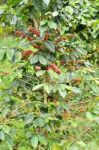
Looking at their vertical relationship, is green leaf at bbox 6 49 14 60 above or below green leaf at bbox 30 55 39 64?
above

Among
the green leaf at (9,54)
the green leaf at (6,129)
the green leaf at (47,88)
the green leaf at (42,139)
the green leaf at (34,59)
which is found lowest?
the green leaf at (42,139)

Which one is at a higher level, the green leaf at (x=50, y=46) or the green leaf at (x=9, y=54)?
the green leaf at (x=9, y=54)

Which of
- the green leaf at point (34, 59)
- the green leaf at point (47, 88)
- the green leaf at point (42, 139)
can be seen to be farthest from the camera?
the green leaf at point (42, 139)

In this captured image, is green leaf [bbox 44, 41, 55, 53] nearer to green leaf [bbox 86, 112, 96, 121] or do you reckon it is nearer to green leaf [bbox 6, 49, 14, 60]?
green leaf [bbox 6, 49, 14, 60]

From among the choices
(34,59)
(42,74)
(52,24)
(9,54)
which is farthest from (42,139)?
(52,24)

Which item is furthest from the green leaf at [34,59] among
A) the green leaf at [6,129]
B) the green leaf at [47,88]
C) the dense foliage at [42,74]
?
the green leaf at [6,129]

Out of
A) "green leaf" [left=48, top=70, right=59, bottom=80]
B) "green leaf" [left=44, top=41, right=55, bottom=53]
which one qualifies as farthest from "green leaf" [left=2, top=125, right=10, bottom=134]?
"green leaf" [left=44, top=41, right=55, bottom=53]

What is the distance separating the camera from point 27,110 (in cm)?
271

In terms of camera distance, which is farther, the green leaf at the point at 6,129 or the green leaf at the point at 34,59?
the green leaf at the point at 34,59

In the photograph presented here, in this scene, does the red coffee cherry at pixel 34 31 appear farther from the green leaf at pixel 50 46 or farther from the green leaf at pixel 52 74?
the green leaf at pixel 52 74

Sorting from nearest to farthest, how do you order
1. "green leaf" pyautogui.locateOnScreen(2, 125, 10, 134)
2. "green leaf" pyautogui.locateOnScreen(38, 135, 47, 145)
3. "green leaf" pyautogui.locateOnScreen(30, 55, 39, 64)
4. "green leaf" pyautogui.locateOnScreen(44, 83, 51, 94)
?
"green leaf" pyautogui.locateOnScreen(44, 83, 51, 94), "green leaf" pyautogui.locateOnScreen(2, 125, 10, 134), "green leaf" pyautogui.locateOnScreen(30, 55, 39, 64), "green leaf" pyautogui.locateOnScreen(38, 135, 47, 145)

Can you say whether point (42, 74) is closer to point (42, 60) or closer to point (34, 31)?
point (42, 60)

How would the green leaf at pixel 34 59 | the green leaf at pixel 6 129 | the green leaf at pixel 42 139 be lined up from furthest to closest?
the green leaf at pixel 42 139 < the green leaf at pixel 34 59 < the green leaf at pixel 6 129

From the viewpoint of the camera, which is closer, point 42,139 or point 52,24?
point 52,24
